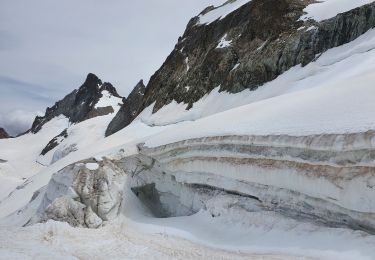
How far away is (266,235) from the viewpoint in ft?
39.7

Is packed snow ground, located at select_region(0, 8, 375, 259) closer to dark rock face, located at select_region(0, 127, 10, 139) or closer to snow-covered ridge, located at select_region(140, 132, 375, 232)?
snow-covered ridge, located at select_region(140, 132, 375, 232)

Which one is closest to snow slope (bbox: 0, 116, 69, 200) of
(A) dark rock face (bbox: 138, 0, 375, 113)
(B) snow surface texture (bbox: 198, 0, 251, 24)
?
(A) dark rock face (bbox: 138, 0, 375, 113)

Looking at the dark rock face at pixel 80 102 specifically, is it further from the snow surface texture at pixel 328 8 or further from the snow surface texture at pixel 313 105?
the snow surface texture at pixel 313 105

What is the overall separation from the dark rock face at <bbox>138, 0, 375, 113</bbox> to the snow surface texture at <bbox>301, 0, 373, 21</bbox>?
73 centimetres

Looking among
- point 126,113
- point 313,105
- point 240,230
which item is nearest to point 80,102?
point 126,113

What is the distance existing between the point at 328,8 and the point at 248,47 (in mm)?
7407

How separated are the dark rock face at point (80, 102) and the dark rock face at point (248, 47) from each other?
46.8 meters

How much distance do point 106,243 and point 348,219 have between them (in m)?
8.03

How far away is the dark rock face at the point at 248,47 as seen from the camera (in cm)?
2983

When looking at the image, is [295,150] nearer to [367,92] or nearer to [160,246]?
[367,92]

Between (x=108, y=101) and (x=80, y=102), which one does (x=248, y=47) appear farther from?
(x=80, y=102)

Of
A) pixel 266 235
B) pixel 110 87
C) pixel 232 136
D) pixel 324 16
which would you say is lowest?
pixel 266 235

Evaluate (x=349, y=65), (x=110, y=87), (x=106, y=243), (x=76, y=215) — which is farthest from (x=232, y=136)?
(x=110, y=87)

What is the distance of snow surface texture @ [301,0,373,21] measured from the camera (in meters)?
31.1
